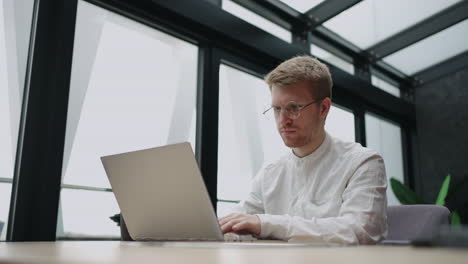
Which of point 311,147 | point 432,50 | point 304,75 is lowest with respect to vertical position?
point 311,147

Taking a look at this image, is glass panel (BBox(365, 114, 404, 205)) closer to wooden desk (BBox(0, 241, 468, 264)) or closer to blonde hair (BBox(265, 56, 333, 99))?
blonde hair (BBox(265, 56, 333, 99))

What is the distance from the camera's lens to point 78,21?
2.36 m

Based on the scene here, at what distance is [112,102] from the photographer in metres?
2.46

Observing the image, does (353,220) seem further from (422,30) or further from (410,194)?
(422,30)

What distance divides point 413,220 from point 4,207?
1818mm

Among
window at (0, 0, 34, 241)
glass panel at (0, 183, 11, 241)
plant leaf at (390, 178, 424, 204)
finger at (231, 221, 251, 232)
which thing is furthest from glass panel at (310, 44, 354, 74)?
finger at (231, 221, 251, 232)

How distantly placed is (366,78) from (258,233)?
392 centimetres

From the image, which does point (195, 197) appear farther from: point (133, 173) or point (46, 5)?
point (46, 5)

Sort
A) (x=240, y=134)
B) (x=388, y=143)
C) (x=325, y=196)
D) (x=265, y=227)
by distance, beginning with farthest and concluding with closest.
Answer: (x=388, y=143) → (x=240, y=134) → (x=325, y=196) → (x=265, y=227)

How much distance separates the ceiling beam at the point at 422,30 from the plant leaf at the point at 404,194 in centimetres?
144

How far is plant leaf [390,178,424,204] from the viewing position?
435cm

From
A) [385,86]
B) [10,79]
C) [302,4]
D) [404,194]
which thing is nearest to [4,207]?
[10,79]

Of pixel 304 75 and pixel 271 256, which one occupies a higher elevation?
pixel 304 75

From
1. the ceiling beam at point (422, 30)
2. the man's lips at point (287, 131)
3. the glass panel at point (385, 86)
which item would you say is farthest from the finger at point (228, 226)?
the glass panel at point (385, 86)
